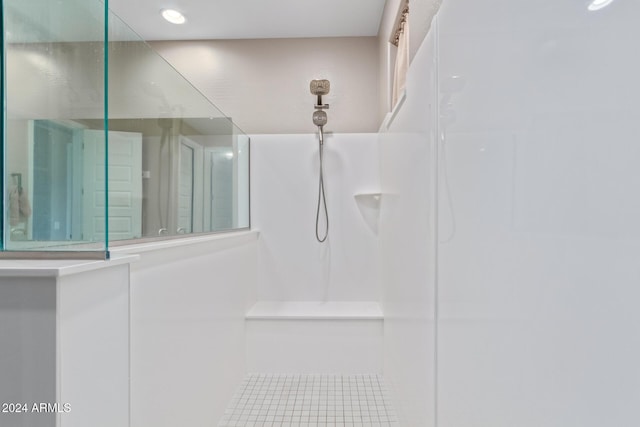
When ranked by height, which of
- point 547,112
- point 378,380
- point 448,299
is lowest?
point 378,380

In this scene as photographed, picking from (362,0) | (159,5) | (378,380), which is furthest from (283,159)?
(378,380)

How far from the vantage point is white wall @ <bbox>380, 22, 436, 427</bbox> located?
1.06 meters

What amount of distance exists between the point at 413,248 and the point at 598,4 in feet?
3.34

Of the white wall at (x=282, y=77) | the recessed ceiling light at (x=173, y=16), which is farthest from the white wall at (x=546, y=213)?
the recessed ceiling light at (x=173, y=16)

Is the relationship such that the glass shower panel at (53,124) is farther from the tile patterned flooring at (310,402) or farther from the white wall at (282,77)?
the white wall at (282,77)

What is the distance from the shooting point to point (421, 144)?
117 centimetres

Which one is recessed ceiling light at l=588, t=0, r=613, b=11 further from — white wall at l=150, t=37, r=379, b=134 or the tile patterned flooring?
white wall at l=150, t=37, r=379, b=134

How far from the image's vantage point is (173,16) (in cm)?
260

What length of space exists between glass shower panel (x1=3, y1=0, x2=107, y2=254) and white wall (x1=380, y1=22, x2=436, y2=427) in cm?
94

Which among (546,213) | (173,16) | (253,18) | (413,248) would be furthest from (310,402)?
(173,16)

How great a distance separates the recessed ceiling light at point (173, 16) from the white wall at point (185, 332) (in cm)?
194

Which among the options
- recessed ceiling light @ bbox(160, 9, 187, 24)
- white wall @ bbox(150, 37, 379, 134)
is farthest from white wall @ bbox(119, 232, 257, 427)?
recessed ceiling light @ bbox(160, 9, 187, 24)

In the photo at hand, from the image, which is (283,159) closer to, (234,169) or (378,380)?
(234,169)

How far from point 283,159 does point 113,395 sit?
2.04m
